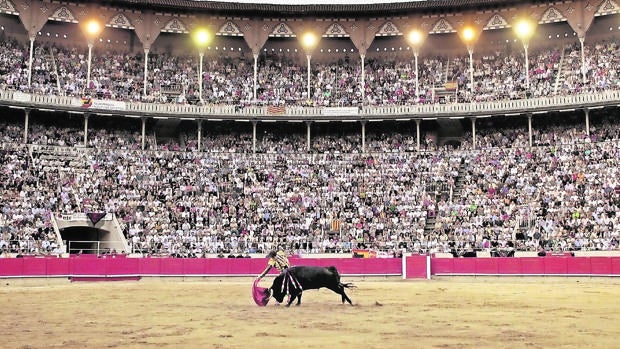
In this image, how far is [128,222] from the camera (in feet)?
120

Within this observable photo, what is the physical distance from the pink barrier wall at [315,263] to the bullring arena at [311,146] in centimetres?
9

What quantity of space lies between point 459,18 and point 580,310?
34.8 metres

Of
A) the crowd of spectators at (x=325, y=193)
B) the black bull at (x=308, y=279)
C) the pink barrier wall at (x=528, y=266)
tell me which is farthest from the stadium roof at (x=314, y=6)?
the black bull at (x=308, y=279)

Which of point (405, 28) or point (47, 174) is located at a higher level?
point (405, 28)

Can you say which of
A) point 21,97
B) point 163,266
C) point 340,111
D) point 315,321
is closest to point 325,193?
point 340,111

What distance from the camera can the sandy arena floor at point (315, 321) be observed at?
10383mm

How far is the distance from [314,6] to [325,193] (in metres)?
14.3

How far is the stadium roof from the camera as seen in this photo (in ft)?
151

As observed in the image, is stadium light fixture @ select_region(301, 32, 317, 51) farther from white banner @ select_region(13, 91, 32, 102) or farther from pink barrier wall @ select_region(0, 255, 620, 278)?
pink barrier wall @ select_region(0, 255, 620, 278)

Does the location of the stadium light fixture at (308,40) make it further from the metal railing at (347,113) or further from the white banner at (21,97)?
the white banner at (21,97)

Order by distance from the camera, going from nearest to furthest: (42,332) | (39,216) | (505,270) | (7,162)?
1. (42,332)
2. (505,270)
3. (39,216)
4. (7,162)

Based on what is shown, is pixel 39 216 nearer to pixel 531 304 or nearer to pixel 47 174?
pixel 47 174

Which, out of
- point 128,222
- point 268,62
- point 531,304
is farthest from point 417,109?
point 531,304

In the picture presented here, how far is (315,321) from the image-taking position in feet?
43.4
